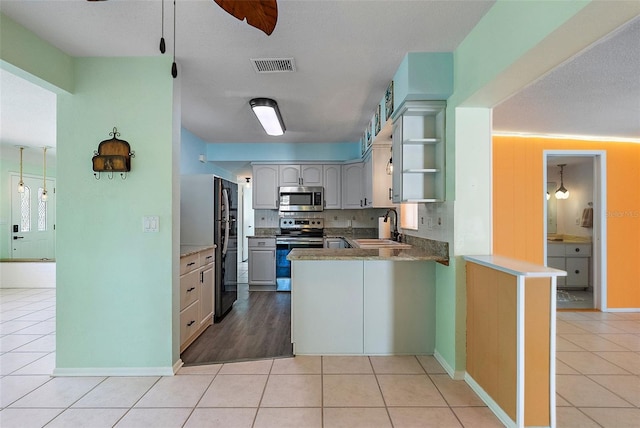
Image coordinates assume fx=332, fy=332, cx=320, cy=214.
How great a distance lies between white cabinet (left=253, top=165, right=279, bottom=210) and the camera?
18.7 feet

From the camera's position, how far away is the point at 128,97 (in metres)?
2.57

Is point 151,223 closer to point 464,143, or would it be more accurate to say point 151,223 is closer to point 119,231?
point 119,231

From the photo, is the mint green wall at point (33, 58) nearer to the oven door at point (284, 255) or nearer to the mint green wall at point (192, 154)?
the mint green wall at point (192, 154)

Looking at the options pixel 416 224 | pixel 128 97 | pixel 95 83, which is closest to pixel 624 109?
pixel 416 224

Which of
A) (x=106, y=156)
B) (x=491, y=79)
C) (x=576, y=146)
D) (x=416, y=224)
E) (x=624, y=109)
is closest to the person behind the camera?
(x=491, y=79)

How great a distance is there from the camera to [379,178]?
14.9 ft

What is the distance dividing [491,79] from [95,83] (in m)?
2.85

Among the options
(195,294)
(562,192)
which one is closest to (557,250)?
(562,192)

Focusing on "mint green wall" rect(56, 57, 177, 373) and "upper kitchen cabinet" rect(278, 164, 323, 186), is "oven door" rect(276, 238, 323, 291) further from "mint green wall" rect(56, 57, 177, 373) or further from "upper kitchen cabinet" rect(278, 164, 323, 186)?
"mint green wall" rect(56, 57, 177, 373)

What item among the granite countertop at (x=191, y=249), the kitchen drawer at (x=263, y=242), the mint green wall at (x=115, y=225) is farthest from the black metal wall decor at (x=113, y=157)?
the kitchen drawer at (x=263, y=242)

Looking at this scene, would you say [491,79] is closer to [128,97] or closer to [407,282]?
[407,282]

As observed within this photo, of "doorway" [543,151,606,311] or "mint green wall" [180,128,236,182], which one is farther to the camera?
"mint green wall" [180,128,236,182]

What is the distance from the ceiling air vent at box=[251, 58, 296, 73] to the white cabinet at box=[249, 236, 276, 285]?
10.5 ft

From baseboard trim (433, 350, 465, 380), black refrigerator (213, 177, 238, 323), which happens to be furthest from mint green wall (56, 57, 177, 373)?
baseboard trim (433, 350, 465, 380)
